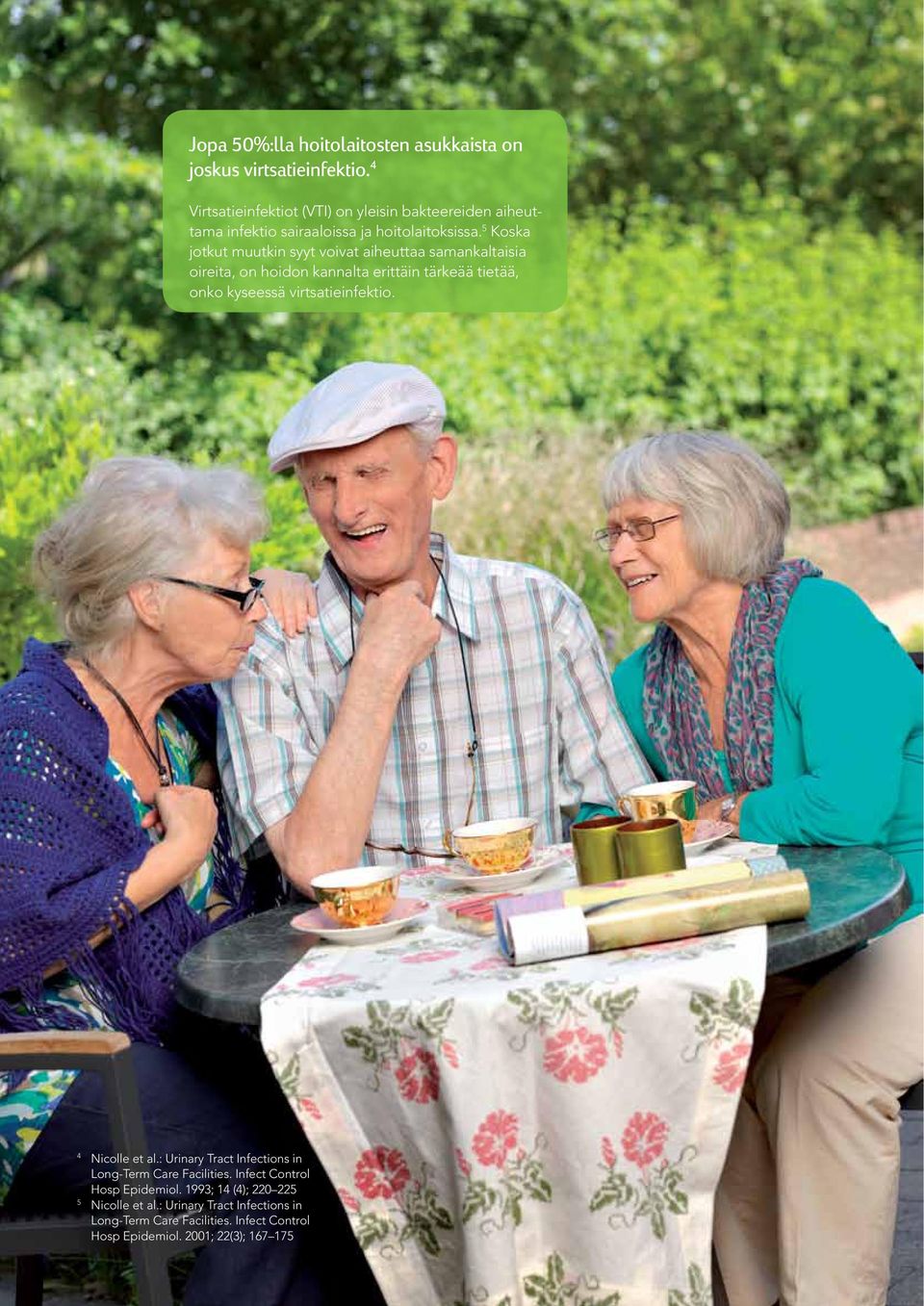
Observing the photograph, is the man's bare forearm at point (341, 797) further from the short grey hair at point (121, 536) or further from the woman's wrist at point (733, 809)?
the woman's wrist at point (733, 809)

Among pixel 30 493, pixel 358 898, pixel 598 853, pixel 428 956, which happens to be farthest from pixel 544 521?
pixel 428 956

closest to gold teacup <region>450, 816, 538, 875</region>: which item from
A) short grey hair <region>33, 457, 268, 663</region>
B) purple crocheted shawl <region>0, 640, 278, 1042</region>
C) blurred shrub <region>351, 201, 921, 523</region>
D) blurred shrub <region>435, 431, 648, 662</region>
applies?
purple crocheted shawl <region>0, 640, 278, 1042</region>

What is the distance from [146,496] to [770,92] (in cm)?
1252

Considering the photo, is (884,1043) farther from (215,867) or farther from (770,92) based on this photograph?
(770,92)

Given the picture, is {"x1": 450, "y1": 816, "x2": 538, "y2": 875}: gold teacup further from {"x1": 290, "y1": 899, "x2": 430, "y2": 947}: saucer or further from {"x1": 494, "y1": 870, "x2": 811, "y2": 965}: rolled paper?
{"x1": 494, "y1": 870, "x2": 811, "y2": 965}: rolled paper

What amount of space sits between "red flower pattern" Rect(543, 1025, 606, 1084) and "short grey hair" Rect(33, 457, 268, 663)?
1.17m

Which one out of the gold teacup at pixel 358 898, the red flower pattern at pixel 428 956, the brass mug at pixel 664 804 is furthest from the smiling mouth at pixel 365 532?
the red flower pattern at pixel 428 956

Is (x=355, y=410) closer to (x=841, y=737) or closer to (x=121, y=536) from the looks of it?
(x=121, y=536)

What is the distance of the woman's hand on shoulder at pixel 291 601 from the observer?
10.3 ft

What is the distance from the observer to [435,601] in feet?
10.5

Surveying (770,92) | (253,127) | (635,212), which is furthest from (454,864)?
(770,92)

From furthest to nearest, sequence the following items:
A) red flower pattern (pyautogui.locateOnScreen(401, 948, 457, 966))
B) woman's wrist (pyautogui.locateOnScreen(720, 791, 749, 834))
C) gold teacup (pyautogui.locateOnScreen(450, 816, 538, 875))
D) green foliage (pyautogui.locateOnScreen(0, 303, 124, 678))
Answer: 1. green foliage (pyautogui.locateOnScreen(0, 303, 124, 678))
2. woman's wrist (pyautogui.locateOnScreen(720, 791, 749, 834))
3. gold teacup (pyautogui.locateOnScreen(450, 816, 538, 875))
4. red flower pattern (pyautogui.locateOnScreen(401, 948, 457, 966))

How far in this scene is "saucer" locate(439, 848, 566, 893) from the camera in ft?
8.55

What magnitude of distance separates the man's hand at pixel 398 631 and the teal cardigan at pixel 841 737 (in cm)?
63
